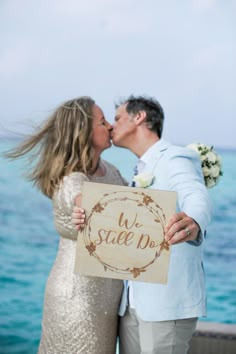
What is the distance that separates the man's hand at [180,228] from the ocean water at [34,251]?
2.91 metres

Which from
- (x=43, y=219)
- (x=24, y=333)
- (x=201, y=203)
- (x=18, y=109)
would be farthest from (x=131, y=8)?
(x=201, y=203)

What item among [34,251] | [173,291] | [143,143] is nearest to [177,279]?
[173,291]

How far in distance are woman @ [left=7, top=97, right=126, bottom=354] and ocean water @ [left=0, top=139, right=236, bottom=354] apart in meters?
2.47

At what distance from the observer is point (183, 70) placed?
449 cm

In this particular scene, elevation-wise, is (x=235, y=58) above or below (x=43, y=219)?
above

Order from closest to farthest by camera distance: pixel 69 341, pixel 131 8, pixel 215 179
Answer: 1. pixel 69 341
2. pixel 215 179
3. pixel 131 8

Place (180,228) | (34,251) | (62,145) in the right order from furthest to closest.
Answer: (34,251) → (62,145) → (180,228)

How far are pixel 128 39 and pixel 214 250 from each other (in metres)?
1.51

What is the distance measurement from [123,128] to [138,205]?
543 mm

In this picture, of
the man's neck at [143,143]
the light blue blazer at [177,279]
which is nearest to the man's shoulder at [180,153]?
the light blue blazer at [177,279]

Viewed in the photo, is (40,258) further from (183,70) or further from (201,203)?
(201,203)

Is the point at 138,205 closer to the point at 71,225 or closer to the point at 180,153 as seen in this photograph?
the point at 180,153

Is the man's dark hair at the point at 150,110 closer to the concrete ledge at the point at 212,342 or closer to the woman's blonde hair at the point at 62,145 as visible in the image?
the woman's blonde hair at the point at 62,145

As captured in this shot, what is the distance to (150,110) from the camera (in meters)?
2.12
